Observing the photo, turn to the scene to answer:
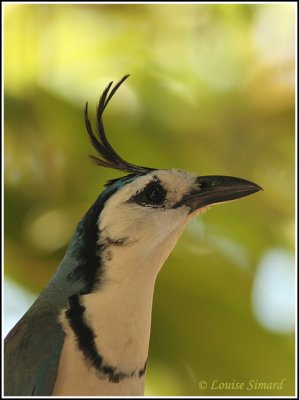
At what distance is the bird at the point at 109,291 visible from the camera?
1588 millimetres

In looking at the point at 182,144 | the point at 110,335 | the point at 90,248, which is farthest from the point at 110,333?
the point at 182,144

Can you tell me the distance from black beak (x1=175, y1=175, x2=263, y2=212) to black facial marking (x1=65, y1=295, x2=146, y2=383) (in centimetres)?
36

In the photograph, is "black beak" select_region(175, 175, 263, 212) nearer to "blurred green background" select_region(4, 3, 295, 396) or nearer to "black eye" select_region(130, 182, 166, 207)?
"black eye" select_region(130, 182, 166, 207)

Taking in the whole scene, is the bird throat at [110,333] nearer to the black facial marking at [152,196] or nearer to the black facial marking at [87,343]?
the black facial marking at [87,343]

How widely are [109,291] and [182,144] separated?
3.05 ft

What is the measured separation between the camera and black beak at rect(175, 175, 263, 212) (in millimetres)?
1697

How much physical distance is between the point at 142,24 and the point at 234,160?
0.62 meters

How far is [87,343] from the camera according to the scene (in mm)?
1610

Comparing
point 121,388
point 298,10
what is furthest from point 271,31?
point 121,388

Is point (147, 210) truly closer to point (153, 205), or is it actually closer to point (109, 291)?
point (153, 205)

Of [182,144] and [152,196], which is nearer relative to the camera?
[152,196]

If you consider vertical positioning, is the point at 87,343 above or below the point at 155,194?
below

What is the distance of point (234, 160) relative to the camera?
2498 mm

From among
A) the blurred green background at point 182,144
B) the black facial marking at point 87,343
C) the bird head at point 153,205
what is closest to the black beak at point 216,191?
the bird head at point 153,205
